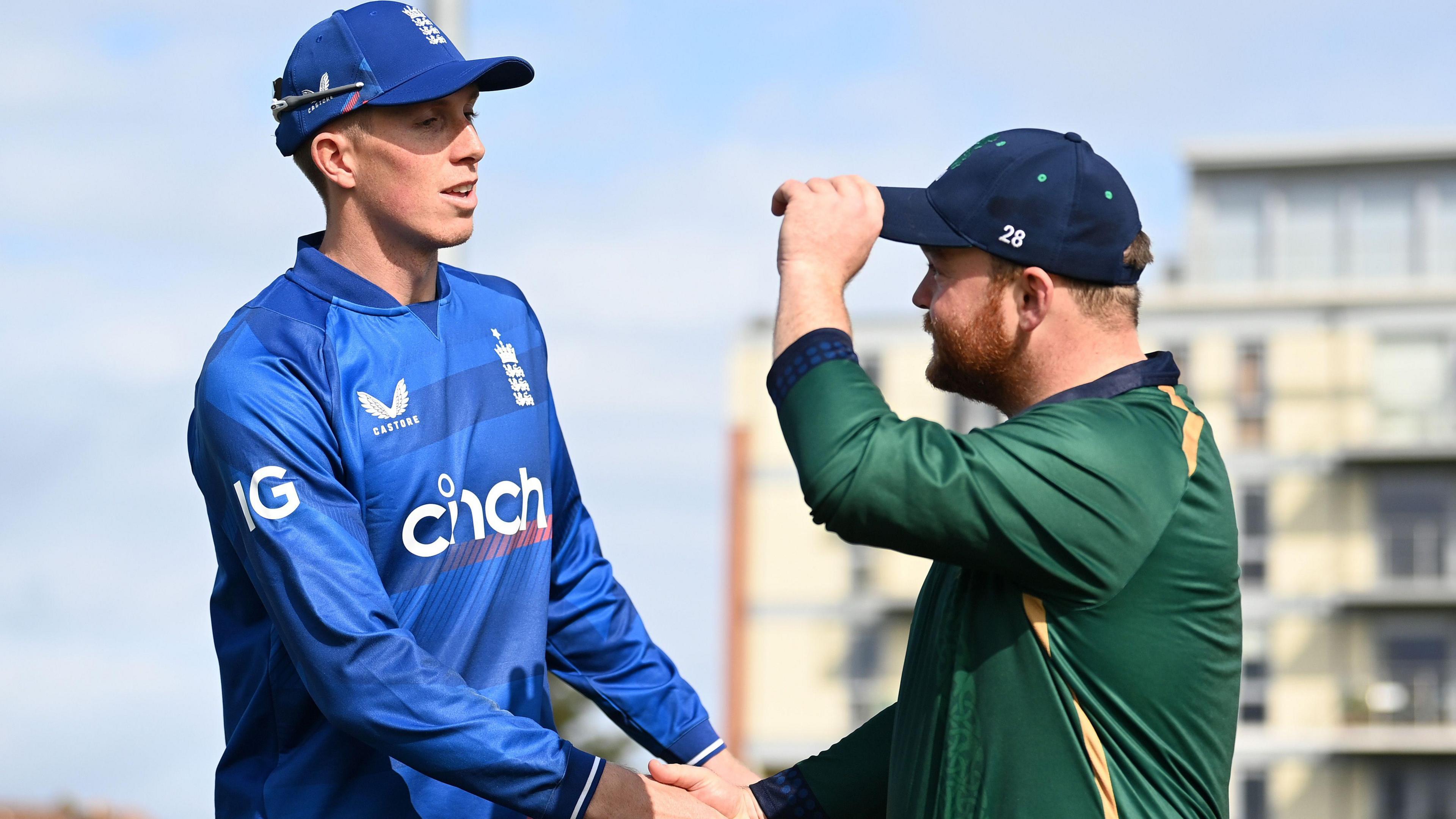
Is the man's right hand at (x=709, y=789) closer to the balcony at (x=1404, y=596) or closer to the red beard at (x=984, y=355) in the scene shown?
the red beard at (x=984, y=355)

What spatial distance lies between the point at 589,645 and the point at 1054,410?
1617mm

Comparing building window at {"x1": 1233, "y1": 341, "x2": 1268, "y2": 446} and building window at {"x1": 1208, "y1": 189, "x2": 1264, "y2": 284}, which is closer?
building window at {"x1": 1233, "y1": 341, "x2": 1268, "y2": 446}

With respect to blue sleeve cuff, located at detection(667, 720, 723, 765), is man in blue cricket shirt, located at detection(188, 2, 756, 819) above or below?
above

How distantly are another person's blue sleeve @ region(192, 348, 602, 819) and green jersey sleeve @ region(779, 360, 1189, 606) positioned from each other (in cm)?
89

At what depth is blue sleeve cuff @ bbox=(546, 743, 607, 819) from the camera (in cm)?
405

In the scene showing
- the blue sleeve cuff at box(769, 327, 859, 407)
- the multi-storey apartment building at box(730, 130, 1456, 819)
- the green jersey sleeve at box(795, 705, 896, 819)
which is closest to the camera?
the blue sleeve cuff at box(769, 327, 859, 407)

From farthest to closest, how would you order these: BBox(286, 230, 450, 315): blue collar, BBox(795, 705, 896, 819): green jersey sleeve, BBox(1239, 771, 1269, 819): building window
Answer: BBox(1239, 771, 1269, 819): building window → BBox(795, 705, 896, 819): green jersey sleeve → BBox(286, 230, 450, 315): blue collar

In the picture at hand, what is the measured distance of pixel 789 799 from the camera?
4.58 meters

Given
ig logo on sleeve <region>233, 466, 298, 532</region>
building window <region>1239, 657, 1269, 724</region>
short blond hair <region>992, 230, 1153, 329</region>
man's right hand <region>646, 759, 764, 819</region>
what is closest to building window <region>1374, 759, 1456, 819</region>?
building window <region>1239, 657, 1269, 724</region>

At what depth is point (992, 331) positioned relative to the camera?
394 centimetres

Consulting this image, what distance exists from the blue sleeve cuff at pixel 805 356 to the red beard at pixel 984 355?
1.04 ft

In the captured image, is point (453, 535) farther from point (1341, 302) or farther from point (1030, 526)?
point (1341, 302)

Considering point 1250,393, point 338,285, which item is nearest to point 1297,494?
point 1250,393

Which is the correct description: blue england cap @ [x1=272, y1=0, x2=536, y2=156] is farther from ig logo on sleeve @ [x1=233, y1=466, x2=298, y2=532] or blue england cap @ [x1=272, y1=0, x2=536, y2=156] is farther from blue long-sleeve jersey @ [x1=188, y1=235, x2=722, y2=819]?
ig logo on sleeve @ [x1=233, y1=466, x2=298, y2=532]
